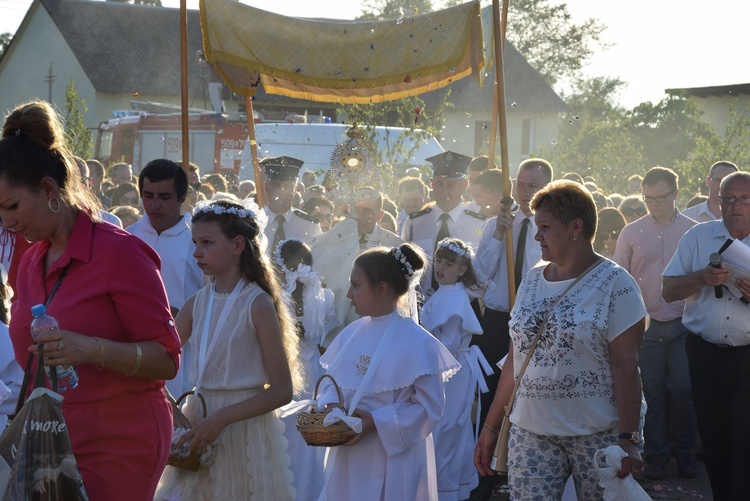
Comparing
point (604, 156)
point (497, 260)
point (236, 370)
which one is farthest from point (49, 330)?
point (604, 156)

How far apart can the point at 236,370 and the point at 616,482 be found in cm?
184

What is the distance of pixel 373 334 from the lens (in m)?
5.48

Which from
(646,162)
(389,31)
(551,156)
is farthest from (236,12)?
(646,162)

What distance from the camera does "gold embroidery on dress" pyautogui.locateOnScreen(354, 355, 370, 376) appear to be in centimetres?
538

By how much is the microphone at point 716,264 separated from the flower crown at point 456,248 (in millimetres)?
2185

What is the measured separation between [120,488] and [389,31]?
18.2 ft

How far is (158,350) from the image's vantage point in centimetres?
348

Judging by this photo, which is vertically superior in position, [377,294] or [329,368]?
[377,294]

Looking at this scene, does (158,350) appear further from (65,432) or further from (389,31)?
(389,31)

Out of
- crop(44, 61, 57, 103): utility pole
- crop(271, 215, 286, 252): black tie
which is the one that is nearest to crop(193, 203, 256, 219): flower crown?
crop(271, 215, 286, 252): black tie

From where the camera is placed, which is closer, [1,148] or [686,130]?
[1,148]

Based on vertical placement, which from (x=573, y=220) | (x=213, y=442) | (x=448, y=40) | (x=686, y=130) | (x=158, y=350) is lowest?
(x=213, y=442)

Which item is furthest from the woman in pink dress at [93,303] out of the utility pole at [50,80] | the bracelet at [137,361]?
the utility pole at [50,80]

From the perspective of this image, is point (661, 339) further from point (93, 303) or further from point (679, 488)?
point (93, 303)
